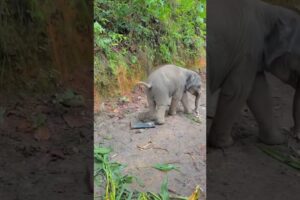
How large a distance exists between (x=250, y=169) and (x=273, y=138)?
0.13 m

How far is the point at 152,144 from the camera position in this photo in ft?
9.24

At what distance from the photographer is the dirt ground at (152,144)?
2814 mm

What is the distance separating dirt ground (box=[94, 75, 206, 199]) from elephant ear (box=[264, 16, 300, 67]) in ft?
1.19

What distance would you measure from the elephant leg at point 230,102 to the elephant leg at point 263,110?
3 cm

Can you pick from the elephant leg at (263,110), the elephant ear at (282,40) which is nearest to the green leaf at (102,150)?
the elephant leg at (263,110)

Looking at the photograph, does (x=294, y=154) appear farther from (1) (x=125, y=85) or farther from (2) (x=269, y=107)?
(1) (x=125, y=85)

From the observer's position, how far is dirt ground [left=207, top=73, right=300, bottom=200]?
108 inches

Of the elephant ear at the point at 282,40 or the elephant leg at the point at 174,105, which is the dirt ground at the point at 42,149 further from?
the elephant ear at the point at 282,40

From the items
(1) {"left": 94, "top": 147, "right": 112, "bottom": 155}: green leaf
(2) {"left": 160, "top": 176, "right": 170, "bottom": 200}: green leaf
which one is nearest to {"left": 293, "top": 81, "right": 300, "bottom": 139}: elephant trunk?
(2) {"left": 160, "top": 176, "right": 170, "bottom": 200}: green leaf

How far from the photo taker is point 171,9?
2.83 m

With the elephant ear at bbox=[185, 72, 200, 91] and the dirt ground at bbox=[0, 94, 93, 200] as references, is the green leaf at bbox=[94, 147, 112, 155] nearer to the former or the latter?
the dirt ground at bbox=[0, 94, 93, 200]

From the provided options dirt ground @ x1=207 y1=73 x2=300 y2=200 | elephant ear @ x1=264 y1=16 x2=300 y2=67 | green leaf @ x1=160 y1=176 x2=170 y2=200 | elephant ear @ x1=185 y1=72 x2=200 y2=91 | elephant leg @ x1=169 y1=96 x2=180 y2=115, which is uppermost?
elephant ear @ x1=264 y1=16 x2=300 y2=67

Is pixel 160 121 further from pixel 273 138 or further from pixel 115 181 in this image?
pixel 273 138

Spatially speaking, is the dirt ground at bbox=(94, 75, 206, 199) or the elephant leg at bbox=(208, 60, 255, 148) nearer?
the elephant leg at bbox=(208, 60, 255, 148)
